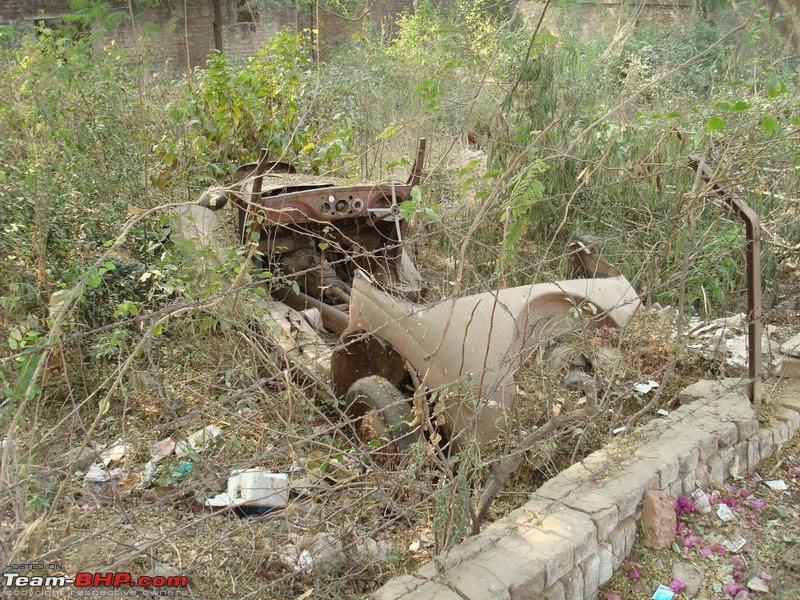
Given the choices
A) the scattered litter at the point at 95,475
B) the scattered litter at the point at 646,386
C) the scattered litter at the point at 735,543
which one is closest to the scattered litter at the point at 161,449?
the scattered litter at the point at 95,475

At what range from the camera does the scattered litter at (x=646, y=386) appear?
4316 mm

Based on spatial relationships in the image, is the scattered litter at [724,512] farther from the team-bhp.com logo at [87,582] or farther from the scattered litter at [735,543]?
the team-bhp.com logo at [87,582]

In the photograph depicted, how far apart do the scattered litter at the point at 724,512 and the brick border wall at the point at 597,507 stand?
0.16m

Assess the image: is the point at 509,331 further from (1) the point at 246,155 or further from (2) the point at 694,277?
(1) the point at 246,155

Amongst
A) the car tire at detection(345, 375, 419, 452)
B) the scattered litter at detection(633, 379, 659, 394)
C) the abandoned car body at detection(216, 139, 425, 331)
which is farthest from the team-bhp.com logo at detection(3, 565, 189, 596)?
the scattered litter at detection(633, 379, 659, 394)

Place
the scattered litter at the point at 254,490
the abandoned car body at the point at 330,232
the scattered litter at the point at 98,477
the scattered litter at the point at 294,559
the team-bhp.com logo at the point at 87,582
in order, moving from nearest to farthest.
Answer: the team-bhp.com logo at the point at 87,582
the scattered litter at the point at 294,559
the scattered litter at the point at 254,490
the scattered litter at the point at 98,477
the abandoned car body at the point at 330,232

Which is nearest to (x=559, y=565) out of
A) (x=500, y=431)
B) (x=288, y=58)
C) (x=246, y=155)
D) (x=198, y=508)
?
(x=500, y=431)

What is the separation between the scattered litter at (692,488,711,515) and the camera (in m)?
3.51

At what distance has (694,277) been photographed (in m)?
6.07

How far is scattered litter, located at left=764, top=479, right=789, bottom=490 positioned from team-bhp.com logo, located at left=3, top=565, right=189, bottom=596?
303 cm

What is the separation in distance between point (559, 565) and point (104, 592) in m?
1.73

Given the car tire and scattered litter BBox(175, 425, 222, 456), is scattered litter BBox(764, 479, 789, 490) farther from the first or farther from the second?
scattered litter BBox(175, 425, 222, 456)

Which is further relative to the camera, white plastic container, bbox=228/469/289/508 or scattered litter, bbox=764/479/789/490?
scattered litter, bbox=764/479/789/490

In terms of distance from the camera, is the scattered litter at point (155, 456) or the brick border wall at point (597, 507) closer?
the brick border wall at point (597, 507)
